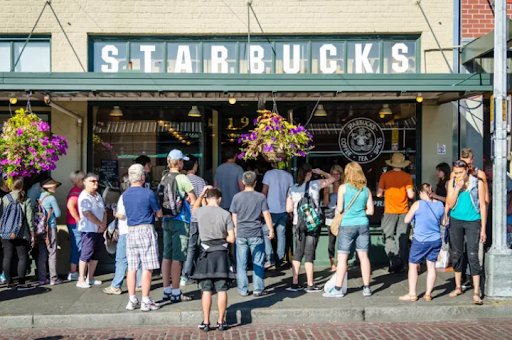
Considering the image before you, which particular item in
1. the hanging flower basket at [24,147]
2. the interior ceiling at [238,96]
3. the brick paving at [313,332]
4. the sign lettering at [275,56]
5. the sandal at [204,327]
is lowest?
the brick paving at [313,332]

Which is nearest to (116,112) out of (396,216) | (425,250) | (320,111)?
(320,111)

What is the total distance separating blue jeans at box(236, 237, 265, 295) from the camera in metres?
7.90

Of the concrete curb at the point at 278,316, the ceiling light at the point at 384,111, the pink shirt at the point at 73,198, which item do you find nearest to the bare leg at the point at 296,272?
the concrete curb at the point at 278,316

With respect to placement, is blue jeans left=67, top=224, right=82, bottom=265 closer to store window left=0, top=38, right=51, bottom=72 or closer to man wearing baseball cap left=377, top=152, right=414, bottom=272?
store window left=0, top=38, right=51, bottom=72

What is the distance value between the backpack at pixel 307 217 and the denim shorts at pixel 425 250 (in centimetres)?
140

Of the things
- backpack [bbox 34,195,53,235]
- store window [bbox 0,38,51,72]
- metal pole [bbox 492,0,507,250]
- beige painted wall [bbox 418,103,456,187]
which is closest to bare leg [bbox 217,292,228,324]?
backpack [bbox 34,195,53,235]

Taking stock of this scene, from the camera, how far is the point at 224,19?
10.3 m

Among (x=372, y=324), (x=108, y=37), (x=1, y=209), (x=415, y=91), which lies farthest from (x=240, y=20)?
(x=372, y=324)

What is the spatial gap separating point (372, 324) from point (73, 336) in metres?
3.63

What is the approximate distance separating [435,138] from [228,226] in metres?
5.29

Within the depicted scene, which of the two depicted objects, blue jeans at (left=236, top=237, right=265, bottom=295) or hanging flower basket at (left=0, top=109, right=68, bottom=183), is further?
hanging flower basket at (left=0, top=109, right=68, bottom=183)

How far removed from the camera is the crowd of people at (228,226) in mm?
7246

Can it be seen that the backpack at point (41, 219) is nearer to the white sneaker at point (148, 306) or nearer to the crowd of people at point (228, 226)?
the crowd of people at point (228, 226)

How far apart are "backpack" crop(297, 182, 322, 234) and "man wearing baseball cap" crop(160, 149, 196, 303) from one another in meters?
1.60
